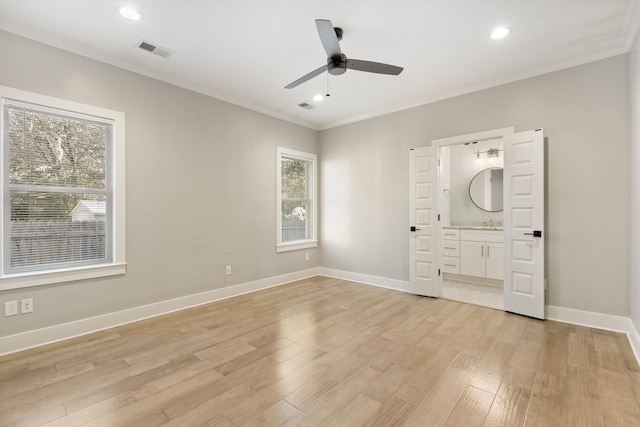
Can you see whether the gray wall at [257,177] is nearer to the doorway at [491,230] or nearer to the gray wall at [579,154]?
the gray wall at [579,154]

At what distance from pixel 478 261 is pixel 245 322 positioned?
406 cm

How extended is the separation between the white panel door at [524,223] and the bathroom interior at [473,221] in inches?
33.8

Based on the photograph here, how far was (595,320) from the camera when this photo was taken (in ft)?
10.4

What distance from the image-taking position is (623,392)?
6.68 feet

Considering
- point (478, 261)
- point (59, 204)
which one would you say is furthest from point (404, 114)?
point (59, 204)

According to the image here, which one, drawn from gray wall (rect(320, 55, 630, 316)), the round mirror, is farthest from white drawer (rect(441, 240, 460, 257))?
gray wall (rect(320, 55, 630, 316))

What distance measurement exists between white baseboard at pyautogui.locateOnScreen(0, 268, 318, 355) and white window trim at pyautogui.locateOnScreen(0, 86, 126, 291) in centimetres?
45

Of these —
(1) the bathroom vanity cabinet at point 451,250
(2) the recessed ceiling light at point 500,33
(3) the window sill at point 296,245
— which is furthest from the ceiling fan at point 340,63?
(1) the bathroom vanity cabinet at point 451,250

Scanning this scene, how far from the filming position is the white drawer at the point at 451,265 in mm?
5379

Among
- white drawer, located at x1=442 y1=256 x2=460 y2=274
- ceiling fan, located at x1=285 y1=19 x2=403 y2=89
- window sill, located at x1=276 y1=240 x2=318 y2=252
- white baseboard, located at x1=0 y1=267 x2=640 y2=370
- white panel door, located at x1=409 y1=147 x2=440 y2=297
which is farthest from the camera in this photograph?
white drawer, located at x1=442 y1=256 x2=460 y2=274

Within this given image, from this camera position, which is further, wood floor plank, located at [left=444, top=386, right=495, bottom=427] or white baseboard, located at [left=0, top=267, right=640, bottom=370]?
white baseboard, located at [left=0, top=267, right=640, bottom=370]

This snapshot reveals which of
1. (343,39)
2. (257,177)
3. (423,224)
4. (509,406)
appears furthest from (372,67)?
(509,406)

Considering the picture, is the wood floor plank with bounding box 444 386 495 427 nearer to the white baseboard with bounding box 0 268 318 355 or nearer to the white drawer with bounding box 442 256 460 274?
the white baseboard with bounding box 0 268 318 355

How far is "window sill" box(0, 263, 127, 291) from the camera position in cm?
263
